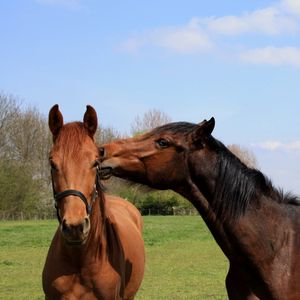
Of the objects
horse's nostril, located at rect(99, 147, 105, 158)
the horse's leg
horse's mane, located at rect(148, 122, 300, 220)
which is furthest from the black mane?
the horse's leg

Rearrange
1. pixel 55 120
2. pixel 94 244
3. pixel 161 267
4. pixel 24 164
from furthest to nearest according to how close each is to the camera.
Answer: pixel 24 164 < pixel 161 267 < pixel 94 244 < pixel 55 120

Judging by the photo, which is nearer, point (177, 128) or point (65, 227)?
point (65, 227)

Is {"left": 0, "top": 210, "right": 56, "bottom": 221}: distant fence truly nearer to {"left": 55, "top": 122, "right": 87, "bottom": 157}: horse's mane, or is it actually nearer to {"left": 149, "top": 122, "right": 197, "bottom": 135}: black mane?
{"left": 55, "top": 122, "right": 87, "bottom": 157}: horse's mane

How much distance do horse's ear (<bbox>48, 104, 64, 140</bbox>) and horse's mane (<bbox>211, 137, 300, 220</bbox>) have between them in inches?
55.3

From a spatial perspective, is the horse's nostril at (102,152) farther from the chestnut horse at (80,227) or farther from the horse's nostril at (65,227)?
the horse's nostril at (65,227)

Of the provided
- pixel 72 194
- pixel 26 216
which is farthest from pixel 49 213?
pixel 72 194

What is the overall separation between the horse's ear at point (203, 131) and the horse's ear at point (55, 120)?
49.6 inches

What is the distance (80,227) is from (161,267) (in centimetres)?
1058

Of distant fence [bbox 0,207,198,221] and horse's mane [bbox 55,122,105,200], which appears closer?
horse's mane [bbox 55,122,105,200]

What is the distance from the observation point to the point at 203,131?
167 inches

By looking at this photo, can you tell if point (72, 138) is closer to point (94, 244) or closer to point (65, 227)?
point (65, 227)

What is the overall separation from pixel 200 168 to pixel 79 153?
1.03 m

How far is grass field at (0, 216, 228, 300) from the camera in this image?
406 inches

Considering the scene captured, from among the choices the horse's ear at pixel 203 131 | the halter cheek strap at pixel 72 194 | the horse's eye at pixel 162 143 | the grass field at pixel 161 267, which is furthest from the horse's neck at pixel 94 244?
the grass field at pixel 161 267
